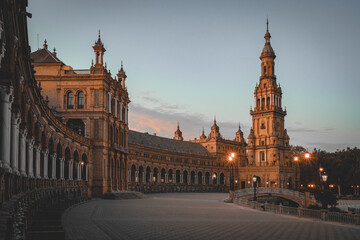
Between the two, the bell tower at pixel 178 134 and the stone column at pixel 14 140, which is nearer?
the stone column at pixel 14 140

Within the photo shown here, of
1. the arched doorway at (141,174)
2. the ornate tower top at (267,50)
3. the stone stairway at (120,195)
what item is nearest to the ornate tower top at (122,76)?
the stone stairway at (120,195)

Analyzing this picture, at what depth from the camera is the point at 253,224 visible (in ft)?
84.2

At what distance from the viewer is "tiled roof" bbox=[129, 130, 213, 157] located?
345ft

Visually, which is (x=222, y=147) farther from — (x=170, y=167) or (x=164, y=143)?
(x=170, y=167)

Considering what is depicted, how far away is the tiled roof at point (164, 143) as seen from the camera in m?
105

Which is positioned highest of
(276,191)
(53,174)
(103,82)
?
(103,82)

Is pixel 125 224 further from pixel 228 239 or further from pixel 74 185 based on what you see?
pixel 74 185

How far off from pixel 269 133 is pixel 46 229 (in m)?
120

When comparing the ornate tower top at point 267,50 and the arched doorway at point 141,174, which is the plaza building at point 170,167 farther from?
the ornate tower top at point 267,50

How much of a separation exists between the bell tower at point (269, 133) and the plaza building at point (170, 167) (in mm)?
12149

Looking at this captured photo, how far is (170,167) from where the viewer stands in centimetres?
11231

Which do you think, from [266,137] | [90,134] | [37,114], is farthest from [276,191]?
[266,137]

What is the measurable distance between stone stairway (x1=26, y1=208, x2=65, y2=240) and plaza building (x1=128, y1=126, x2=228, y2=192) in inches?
2745

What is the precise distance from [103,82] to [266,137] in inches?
3228
